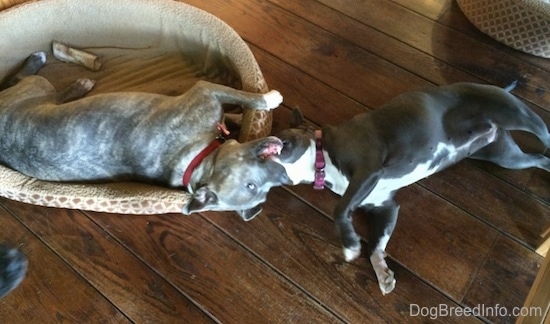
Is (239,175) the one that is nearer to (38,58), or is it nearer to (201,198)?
(201,198)

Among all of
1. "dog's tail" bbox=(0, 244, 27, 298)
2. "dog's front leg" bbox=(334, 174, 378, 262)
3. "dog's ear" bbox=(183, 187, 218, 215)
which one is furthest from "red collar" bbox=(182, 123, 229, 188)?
"dog's tail" bbox=(0, 244, 27, 298)

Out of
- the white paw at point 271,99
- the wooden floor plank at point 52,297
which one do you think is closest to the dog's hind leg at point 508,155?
the white paw at point 271,99

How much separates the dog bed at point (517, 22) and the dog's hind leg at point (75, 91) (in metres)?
1.73

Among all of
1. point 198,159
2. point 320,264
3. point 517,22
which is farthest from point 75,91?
point 517,22

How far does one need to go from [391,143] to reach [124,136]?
92cm

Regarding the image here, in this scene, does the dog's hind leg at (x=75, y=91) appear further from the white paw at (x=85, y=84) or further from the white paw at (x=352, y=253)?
the white paw at (x=352, y=253)

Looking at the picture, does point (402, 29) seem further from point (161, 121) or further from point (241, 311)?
point (241, 311)

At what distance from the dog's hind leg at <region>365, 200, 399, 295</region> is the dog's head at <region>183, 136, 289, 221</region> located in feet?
1.22

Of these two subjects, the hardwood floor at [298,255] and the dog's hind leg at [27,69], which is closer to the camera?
the hardwood floor at [298,255]

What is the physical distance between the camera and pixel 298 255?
1712 mm

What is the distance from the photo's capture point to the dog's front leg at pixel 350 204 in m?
1.47

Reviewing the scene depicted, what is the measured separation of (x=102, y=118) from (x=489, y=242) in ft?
4.67

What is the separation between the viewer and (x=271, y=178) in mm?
1554

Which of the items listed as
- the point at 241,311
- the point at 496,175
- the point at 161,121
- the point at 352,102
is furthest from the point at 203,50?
the point at 496,175
